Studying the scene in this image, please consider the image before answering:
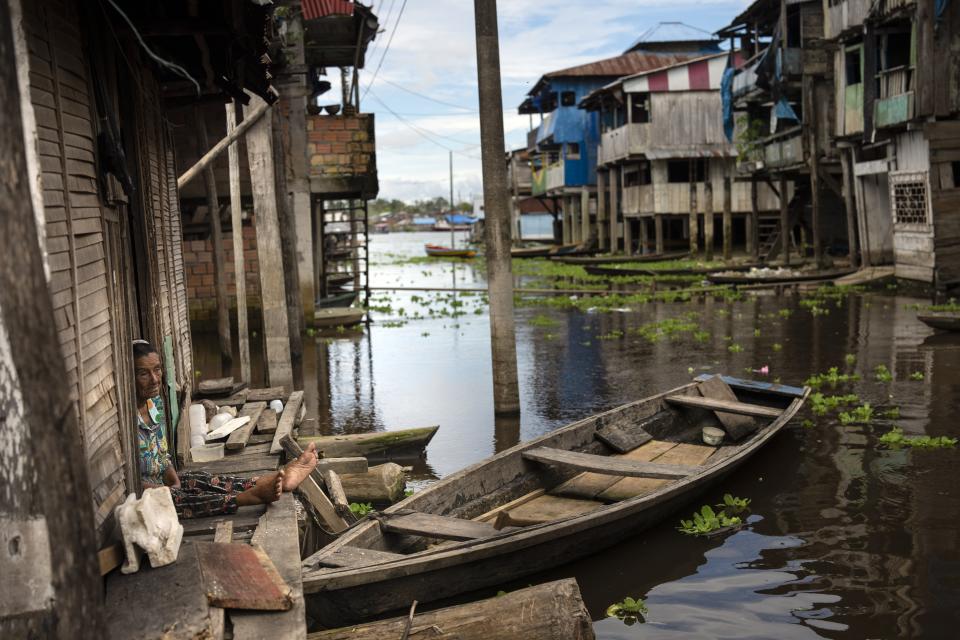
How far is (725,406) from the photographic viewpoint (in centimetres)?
941

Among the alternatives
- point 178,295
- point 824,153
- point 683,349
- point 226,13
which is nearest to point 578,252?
point 824,153

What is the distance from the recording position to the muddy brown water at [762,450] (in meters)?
5.84

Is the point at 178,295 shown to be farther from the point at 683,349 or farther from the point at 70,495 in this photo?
the point at 683,349

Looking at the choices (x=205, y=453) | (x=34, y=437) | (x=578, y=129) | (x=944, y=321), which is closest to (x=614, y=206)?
(x=578, y=129)

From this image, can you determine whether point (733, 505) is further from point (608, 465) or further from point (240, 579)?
point (240, 579)

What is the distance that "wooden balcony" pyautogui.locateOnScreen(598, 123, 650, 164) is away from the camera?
1410 inches

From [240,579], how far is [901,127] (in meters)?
20.1

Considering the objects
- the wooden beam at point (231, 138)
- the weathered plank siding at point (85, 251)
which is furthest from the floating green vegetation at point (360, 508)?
the wooden beam at point (231, 138)

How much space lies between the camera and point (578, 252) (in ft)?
142

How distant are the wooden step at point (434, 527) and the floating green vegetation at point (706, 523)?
178cm

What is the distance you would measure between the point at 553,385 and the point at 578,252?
30406 millimetres

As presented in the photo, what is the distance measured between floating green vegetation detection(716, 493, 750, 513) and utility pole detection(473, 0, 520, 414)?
12.0 ft

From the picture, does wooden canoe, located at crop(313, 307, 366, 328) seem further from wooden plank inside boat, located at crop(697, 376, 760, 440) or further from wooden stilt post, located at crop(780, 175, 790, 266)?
wooden stilt post, located at crop(780, 175, 790, 266)

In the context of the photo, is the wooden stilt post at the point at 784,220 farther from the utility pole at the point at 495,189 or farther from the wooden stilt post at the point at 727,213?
the utility pole at the point at 495,189
